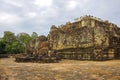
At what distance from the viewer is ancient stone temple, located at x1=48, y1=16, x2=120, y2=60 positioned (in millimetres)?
18014

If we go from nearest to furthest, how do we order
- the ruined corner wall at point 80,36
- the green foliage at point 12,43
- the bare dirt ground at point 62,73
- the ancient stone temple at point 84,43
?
the bare dirt ground at point 62,73 → the ancient stone temple at point 84,43 → the ruined corner wall at point 80,36 → the green foliage at point 12,43

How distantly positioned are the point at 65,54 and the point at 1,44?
2529cm

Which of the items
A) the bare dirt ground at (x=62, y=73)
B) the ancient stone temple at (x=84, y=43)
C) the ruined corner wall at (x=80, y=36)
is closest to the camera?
the bare dirt ground at (x=62, y=73)

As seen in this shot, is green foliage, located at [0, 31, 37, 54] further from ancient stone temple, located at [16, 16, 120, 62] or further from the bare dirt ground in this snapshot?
the bare dirt ground

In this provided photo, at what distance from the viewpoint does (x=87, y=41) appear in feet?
65.9

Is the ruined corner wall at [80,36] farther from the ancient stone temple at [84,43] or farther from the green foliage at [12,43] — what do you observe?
the green foliage at [12,43]

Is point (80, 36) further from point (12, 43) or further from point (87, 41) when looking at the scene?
point (12, 43)

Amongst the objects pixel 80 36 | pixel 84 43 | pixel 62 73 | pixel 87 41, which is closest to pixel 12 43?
pixel 80 36

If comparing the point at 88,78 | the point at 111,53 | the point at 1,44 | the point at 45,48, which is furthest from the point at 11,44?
the point at 88,78

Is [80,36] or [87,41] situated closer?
[87,41]

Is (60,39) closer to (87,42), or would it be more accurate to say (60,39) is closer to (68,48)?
(68,48)

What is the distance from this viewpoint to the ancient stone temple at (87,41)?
1801 centimetres

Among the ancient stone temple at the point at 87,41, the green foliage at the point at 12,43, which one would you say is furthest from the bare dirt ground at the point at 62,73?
the green foliage at the point at 12,43

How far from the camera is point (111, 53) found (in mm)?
17688
